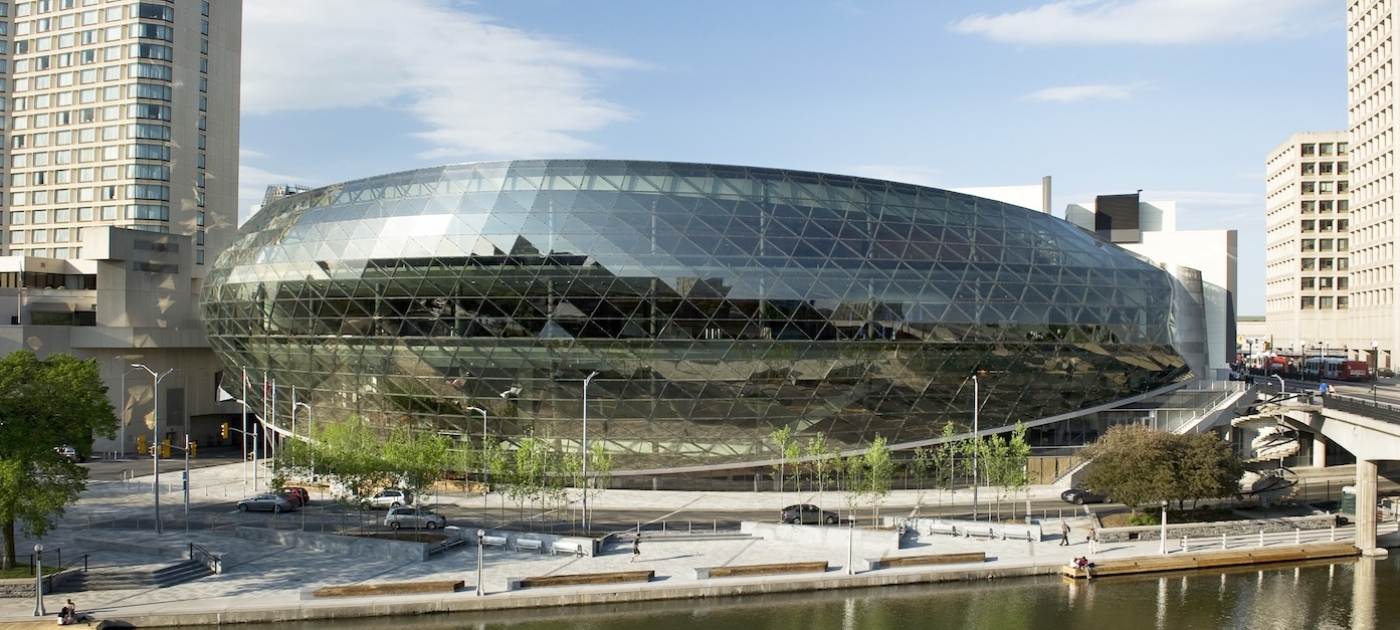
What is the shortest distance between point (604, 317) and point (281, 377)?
995 inches

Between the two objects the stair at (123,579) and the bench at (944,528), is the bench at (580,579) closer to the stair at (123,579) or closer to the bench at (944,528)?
the stair at (123,579)

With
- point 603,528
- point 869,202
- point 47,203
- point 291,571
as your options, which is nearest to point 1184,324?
point 869,202

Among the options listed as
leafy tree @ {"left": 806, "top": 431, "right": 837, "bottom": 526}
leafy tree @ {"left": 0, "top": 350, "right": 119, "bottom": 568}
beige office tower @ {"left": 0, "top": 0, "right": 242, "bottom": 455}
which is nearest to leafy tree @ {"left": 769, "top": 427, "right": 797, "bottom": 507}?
leafy tree @ {"left": 806, "top": 431, "right": 837, "bottom": 526}

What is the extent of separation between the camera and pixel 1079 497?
59750mm

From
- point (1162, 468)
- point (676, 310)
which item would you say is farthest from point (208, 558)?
point (1162, 468)

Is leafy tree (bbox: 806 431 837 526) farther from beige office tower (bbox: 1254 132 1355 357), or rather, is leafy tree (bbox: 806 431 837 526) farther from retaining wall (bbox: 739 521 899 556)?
beige office tower (bbox: 1254 132 1355 357)

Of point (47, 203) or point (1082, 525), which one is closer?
point (1082, 525)

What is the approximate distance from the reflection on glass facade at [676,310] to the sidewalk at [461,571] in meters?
15.0

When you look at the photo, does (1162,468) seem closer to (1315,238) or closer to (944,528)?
(944,528)

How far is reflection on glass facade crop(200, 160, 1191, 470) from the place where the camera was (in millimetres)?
61406

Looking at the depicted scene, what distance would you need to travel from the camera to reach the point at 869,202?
67.4 metres

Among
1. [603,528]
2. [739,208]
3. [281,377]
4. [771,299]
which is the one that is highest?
[739,208]

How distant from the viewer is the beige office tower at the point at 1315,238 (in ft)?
481

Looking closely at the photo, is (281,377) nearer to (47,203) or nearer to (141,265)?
(141,265)
